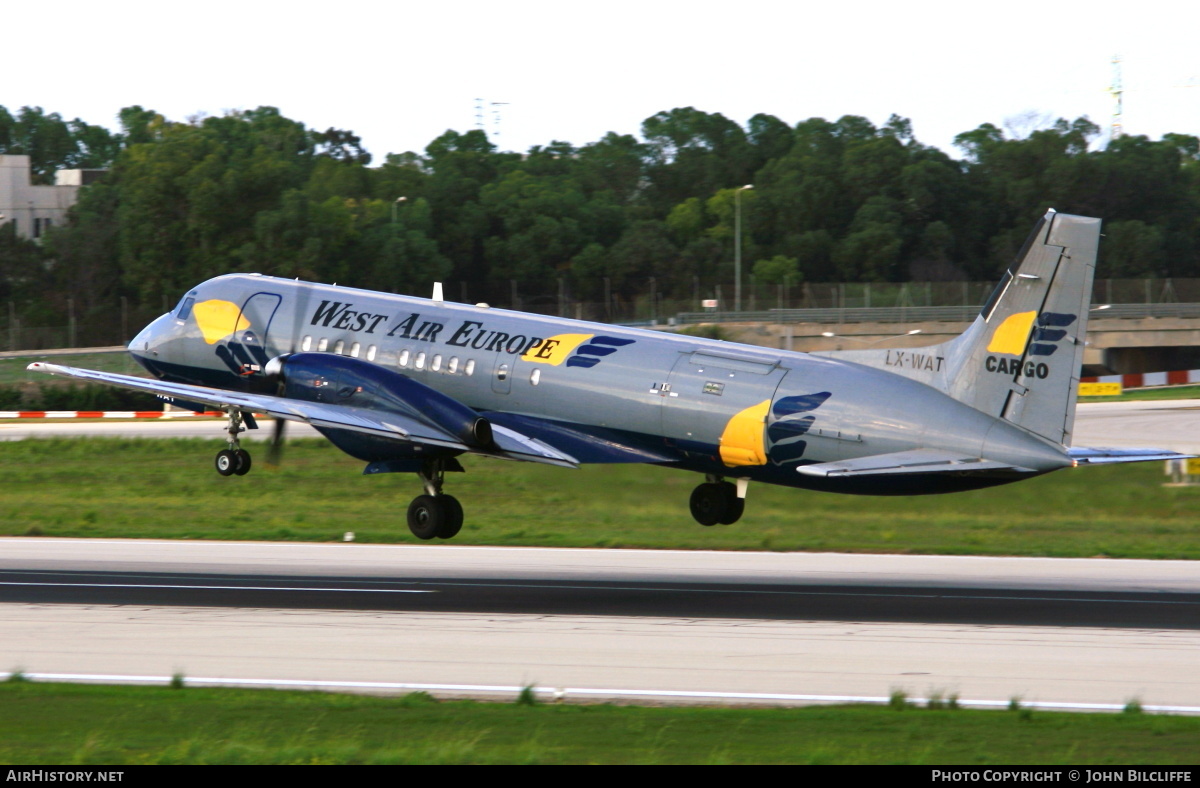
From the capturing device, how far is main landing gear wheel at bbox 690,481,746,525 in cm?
3109

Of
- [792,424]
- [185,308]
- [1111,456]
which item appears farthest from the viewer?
[185,308]

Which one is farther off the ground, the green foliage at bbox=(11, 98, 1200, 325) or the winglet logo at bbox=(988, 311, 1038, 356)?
the green foliage at bbox=(11, 98, 1200, 325)

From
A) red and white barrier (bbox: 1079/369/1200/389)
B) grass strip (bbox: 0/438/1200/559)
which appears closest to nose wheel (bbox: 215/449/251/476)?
grass strip (bbox: 0/438/1200/559)

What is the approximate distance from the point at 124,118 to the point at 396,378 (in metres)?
150

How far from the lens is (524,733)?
55.3 ft

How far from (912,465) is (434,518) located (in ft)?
36.8

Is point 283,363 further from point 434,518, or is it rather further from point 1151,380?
point 1151,380

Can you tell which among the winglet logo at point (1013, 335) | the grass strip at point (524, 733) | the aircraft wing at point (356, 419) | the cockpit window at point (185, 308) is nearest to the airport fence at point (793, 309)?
the cockpit window at point (185, 308)

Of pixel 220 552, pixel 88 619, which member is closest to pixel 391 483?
pixel 220 552

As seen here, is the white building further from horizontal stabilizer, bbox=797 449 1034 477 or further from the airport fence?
horizontal stabilizer, bbox=797 449 1034 477

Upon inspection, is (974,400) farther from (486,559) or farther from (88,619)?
(88,619)

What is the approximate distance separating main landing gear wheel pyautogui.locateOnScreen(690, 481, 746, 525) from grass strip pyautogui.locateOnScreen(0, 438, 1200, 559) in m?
0.69

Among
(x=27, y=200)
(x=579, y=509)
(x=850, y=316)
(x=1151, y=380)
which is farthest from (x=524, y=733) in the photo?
(x=27, y=200)

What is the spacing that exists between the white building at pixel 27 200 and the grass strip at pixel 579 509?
76.0 m
